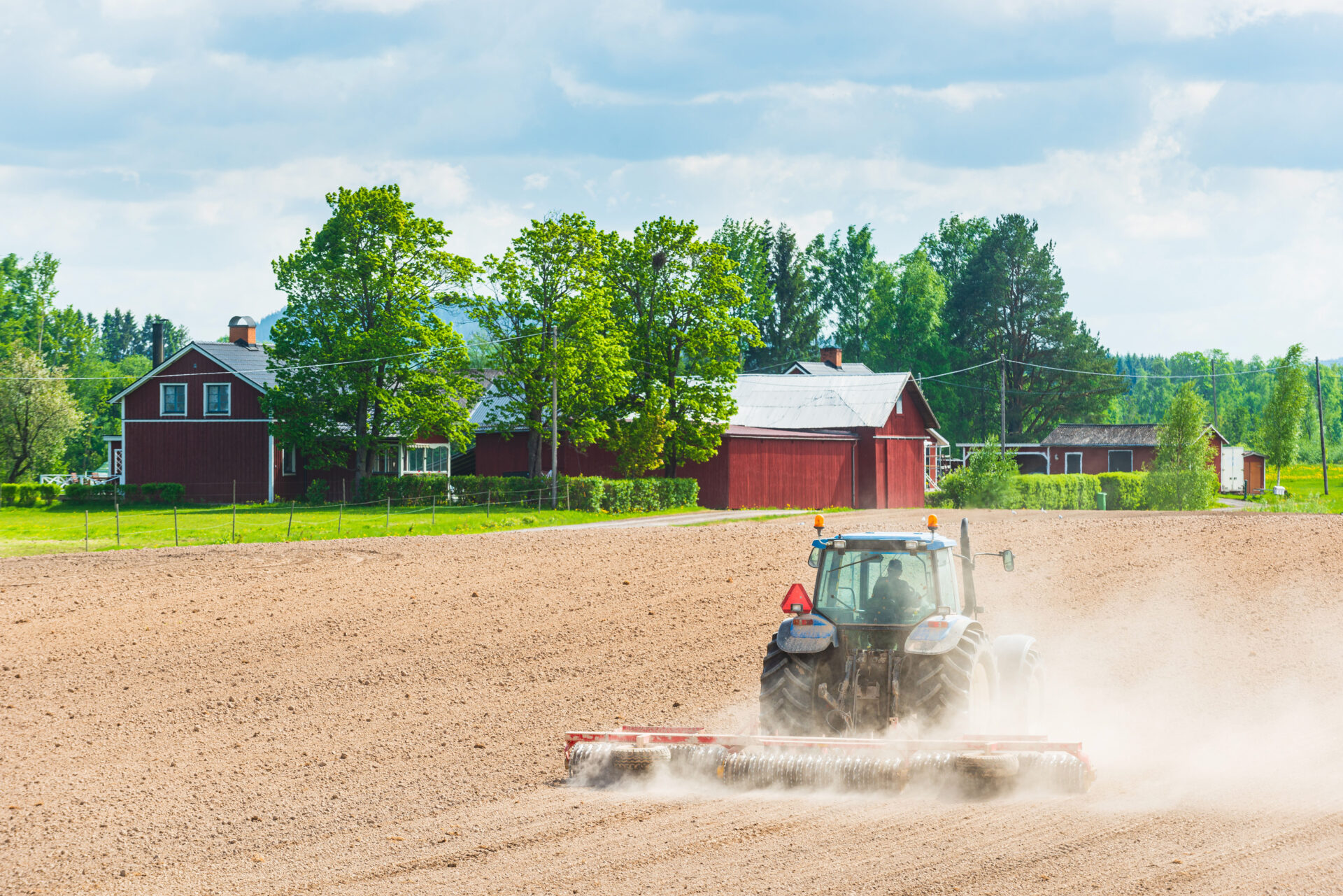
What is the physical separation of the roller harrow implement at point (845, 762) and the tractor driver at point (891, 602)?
1041 millimetres

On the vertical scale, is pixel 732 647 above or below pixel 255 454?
below

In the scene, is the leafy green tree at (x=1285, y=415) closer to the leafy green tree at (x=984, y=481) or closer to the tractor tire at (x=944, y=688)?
the leafy green tree at (x=984, y=481)

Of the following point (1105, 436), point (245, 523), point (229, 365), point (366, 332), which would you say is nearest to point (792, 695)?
point (245, 523)

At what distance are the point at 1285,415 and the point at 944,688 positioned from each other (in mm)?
74205

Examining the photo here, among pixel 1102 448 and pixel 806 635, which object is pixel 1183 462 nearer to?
pixel 1102 448

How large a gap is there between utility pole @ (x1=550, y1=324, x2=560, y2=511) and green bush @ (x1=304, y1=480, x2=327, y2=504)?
10678 millimetres

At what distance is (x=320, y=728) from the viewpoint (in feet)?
40.6

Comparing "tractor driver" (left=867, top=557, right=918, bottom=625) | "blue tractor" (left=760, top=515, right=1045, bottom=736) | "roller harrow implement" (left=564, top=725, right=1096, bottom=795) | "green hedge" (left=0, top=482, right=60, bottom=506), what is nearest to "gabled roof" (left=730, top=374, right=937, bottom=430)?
"green hedge" (left=0, top=482, right=60, bottom=506)

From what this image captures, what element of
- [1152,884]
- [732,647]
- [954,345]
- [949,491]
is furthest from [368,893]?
[954,345]

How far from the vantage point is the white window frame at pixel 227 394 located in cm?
5112

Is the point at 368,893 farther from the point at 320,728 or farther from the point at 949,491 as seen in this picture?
the point at 949,491

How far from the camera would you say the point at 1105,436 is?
246 ft

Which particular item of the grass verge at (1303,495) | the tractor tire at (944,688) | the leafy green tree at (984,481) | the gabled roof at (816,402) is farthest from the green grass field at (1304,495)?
the tractor tire at (944,688)

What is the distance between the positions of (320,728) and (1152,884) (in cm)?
850
